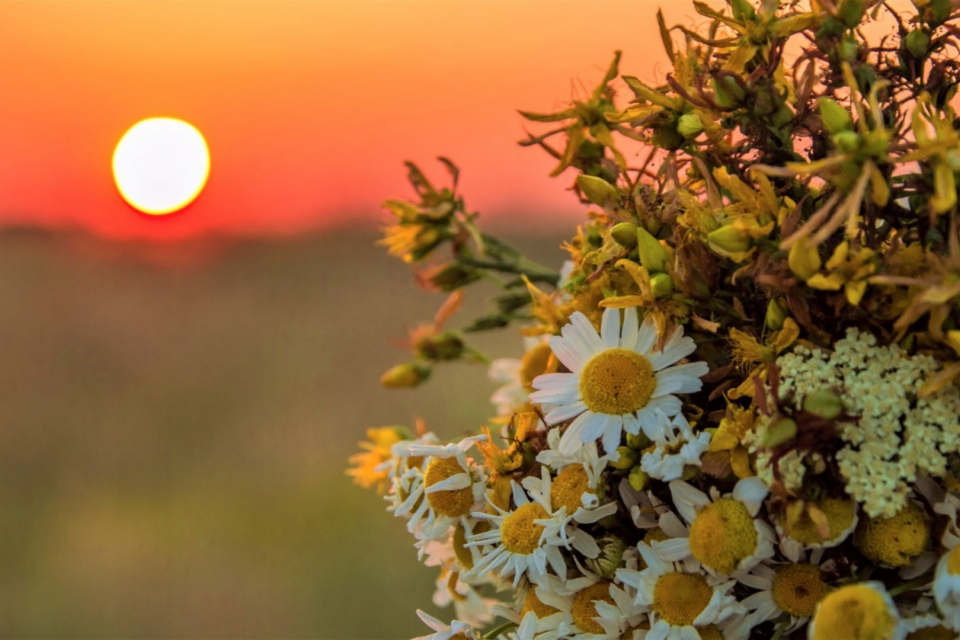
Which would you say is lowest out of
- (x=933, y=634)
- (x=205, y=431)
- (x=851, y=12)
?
(x=933, y=634)

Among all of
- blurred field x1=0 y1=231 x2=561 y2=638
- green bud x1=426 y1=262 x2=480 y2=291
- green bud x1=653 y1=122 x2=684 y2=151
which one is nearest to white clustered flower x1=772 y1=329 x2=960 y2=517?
green bud x1=653 y1=122 x2=684 y2=151

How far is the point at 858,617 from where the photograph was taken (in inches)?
11.2

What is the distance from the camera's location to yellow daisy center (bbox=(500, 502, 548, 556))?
0.36 meters

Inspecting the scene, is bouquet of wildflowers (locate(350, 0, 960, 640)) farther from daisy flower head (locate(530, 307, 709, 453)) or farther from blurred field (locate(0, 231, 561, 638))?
blurred field (locate(0, 231, 561, 638))

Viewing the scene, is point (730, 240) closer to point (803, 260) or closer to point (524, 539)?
point (803, 260)

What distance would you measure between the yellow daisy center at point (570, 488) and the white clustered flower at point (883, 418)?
83mm

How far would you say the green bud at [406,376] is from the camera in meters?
0.62

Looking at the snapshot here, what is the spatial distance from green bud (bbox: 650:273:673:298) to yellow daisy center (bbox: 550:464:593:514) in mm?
77

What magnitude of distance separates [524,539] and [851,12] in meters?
0.23

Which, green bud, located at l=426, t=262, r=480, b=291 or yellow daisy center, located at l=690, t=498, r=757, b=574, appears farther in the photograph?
green bud, located at l=426, t=262, r=480, b=291

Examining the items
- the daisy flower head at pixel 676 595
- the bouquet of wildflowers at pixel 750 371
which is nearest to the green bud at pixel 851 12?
the bouquet of wildflowers at pixel 750 371

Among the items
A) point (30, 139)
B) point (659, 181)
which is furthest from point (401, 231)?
point (30, 139)

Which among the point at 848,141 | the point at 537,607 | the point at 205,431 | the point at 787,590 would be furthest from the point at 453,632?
the point at 205,431

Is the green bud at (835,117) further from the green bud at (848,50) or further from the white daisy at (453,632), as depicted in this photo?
the white daisy at (453,632)
